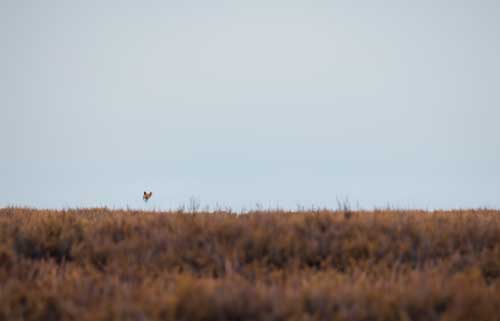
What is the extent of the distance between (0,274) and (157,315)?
278 centimetres

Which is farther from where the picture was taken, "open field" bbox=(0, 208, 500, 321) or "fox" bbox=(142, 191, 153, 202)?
"fox" bbox=(142, 191, 153, 202)

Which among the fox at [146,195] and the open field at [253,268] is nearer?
the open field at [253,268]

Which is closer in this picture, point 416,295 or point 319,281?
point 416,295

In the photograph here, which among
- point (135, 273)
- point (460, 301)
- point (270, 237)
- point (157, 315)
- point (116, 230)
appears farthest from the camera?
point (116, 230)

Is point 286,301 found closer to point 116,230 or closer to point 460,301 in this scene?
point 460,301

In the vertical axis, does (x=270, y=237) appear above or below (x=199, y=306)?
above

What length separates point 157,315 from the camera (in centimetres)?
477

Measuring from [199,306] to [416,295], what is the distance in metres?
2.24

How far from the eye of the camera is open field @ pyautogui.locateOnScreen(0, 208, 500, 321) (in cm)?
496

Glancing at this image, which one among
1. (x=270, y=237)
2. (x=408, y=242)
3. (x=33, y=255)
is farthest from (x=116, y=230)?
(x=408, y=242)

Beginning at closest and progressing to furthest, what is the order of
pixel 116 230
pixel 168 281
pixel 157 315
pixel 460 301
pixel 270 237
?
1. pixel 157 315
2. pixel 460 301
3. pixel 168 281
4. pixel 270 237
5. pixel 116 230

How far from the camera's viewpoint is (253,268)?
6375mm

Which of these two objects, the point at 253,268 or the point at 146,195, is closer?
the point at 253,268

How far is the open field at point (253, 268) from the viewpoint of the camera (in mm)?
4965
